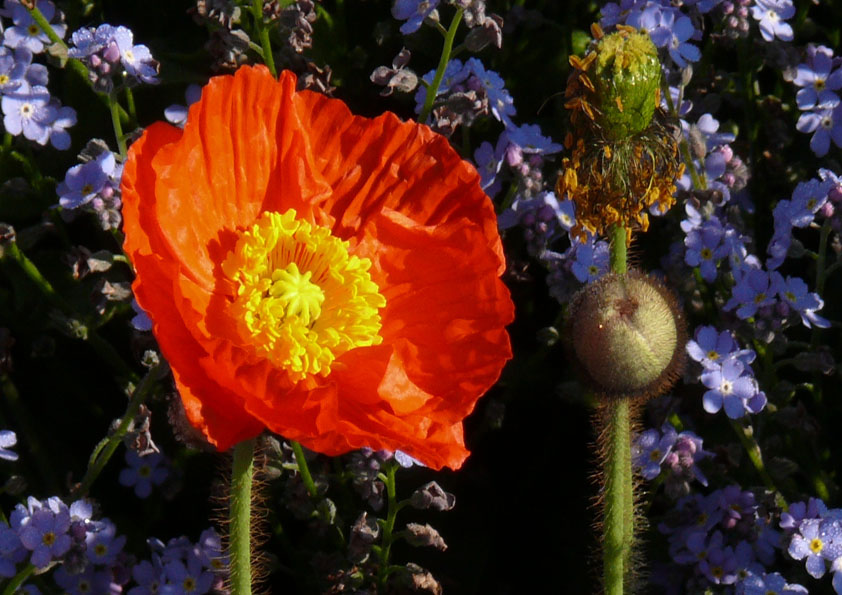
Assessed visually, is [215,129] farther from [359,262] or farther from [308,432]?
→ [308,432]

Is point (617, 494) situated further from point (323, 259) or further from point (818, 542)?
point (323, 259)

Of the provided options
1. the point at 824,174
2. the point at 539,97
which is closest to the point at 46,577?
the point at 539,97

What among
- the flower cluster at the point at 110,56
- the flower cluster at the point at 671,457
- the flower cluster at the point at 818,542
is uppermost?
the flower cluster at the point at 110,56

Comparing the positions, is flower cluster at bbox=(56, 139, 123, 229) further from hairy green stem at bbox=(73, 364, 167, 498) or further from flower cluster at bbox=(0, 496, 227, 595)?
flower cluster at bbox=(0, 496, 227, 595)

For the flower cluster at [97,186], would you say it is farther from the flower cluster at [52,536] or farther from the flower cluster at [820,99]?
the flower cluster at [820,99]

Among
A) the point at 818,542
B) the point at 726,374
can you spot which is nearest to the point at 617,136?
the point at 726,374

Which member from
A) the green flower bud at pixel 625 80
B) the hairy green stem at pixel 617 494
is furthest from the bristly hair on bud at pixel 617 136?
the hairy green stem at pixel 617 494

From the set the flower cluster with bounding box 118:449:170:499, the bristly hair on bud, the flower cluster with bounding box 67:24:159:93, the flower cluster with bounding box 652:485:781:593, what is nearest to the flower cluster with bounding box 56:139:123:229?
the flower cluster with bounding box 67:24:159:93

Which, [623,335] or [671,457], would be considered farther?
[671,457]
